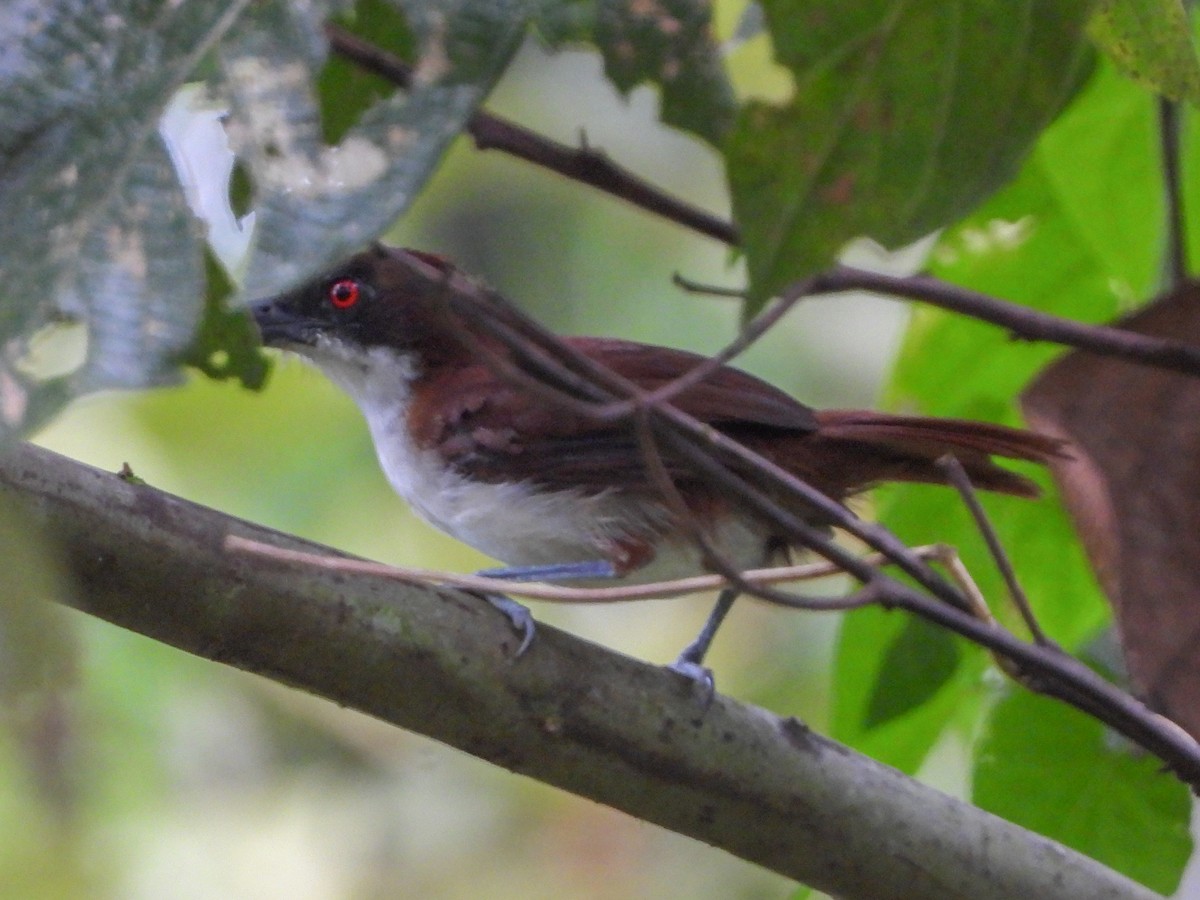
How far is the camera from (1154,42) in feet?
4.97

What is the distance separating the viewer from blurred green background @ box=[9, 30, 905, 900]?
3984 mm

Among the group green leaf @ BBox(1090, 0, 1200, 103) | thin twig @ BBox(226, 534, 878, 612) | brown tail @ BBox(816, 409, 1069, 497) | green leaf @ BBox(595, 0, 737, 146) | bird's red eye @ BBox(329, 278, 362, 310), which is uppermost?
green leaf @ BBox(1090, 0, 1200, 103)

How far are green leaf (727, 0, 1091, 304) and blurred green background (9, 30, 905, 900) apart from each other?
6.66ft

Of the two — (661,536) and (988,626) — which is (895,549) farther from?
(661,536)

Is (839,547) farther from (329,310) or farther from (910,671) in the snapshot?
(329,310)

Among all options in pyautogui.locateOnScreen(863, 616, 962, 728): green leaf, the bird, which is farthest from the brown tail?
pyautogui.locateOnScreen(863, 616, 962, 728): green leaf

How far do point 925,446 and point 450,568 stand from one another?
7.50 ft

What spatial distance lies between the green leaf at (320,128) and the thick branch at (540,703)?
419 mm

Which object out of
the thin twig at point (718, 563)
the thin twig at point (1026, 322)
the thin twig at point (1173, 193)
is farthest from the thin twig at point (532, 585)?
the thin twig at point (1173, 193)

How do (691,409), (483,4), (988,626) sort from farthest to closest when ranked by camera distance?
(691,409) → (988,626) → (483,4)

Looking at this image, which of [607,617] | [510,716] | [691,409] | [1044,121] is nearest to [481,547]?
[691,409]

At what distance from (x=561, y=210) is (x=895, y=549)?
4.02m

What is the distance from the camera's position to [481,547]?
258cm

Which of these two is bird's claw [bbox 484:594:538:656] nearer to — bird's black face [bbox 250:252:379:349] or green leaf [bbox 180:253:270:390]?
green leaf [bbox 180:253:270:390]
